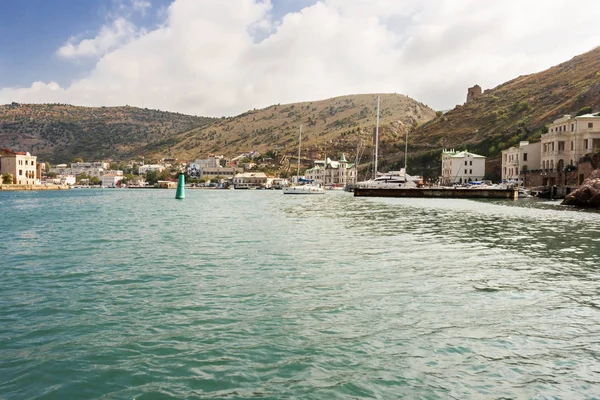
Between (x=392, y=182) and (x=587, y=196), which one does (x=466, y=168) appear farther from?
(x=587, y=196)

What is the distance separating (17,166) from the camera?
131 meters

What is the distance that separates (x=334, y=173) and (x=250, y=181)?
3749cm

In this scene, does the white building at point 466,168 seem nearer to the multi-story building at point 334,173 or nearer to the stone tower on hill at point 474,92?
the multi-story building at point 334,173

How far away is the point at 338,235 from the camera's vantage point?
24922mm

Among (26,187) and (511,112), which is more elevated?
(511,112)

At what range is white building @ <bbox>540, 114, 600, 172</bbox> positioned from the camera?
80.8m

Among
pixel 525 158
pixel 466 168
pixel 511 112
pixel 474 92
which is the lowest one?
pixel 466 168

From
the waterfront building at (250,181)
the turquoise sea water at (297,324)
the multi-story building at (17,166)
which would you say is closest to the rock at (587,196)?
the turquoise sea water at (297,324)

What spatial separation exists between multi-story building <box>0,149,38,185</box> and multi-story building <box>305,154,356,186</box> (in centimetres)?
9591

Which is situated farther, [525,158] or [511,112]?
[511,112]

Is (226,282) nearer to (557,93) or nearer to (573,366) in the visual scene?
(573,366)

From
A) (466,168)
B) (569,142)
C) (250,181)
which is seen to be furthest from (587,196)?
(250,181)

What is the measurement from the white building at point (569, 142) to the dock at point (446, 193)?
1637cm

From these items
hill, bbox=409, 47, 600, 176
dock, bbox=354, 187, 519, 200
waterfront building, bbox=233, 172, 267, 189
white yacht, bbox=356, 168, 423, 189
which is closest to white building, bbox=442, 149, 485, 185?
hill, bbox=409, 47, 600, 176
